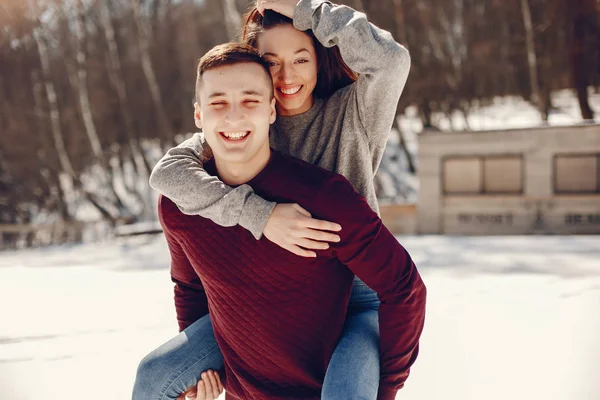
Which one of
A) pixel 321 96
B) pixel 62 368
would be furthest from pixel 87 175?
pixel 321 96

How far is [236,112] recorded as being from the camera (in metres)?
1.58

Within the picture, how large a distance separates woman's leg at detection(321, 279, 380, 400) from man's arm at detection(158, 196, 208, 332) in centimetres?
54

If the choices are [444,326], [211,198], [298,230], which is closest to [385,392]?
[298,230]

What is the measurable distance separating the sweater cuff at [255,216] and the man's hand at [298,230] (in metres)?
0.01

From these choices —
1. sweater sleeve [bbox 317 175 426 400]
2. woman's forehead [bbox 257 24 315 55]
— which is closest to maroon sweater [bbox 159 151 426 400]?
sweater sleeve [bbox 317 175 426 400]

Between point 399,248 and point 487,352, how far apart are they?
75.7 inches

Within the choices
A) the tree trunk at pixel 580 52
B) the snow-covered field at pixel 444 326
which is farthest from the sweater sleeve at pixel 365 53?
the tree trunk at pixel 580 52

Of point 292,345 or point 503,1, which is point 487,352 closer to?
point 292,345

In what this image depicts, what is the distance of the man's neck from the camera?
5.28ft

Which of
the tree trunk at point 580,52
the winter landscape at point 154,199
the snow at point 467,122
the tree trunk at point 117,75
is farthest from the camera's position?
the tree trunk at point 117,75

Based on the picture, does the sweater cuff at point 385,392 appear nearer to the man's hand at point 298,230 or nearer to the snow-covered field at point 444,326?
the man's hand at point 298,230

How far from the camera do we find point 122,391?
9.11 ft

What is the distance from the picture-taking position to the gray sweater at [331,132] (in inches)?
59.9

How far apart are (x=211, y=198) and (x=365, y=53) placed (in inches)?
25.8
